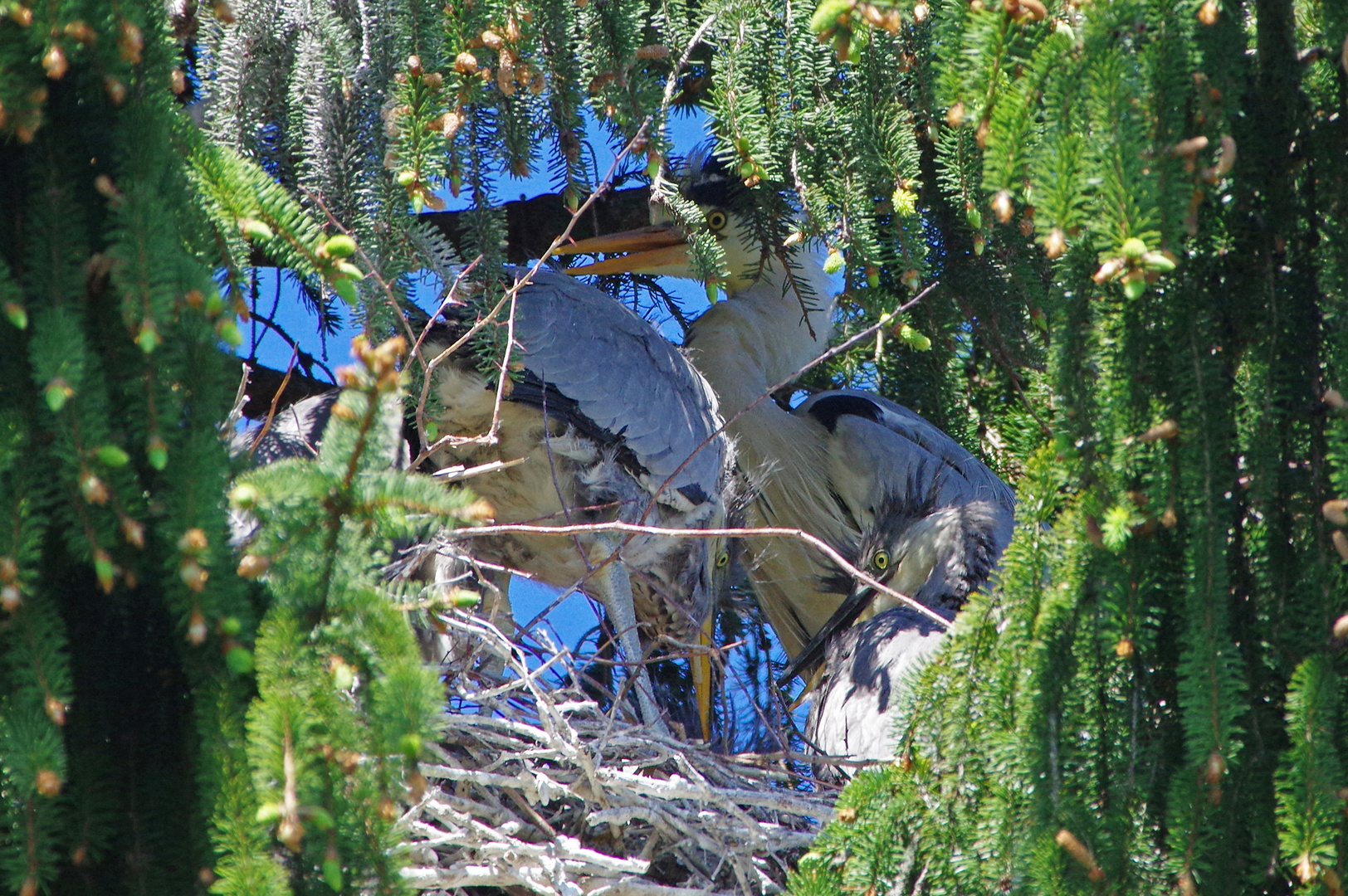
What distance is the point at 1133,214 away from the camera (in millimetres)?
1181

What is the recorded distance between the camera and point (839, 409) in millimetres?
4246

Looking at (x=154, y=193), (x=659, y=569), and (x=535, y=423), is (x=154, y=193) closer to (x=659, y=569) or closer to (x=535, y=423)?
(x=535, y=423)

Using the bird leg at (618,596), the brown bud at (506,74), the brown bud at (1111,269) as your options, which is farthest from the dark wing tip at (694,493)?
the brown bud at (1111,269)

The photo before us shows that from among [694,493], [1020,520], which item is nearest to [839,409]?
[694,493]

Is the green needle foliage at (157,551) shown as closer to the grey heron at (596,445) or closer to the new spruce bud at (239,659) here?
the new spruce bud at (239,659)

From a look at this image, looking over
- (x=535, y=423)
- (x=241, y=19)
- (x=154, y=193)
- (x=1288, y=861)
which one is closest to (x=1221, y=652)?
(x=1288, y=861)

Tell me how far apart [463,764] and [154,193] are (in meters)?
1.32

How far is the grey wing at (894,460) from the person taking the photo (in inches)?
155

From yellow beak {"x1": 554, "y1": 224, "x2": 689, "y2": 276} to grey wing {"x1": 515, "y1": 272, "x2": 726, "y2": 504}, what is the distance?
2.56 ft

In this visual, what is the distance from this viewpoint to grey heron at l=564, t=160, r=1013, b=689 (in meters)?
3.96

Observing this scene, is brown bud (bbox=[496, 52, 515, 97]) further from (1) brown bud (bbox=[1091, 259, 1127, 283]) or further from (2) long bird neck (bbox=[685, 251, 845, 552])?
(2) long bird neck (bbox=[685, 251, 845, 552])

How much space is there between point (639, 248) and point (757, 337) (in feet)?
1.89

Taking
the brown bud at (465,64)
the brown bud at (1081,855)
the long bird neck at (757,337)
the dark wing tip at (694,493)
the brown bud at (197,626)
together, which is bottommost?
the brown bud at (1081,855)

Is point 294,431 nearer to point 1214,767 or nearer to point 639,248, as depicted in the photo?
point 1214,767
